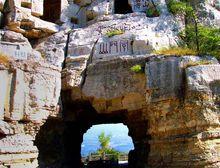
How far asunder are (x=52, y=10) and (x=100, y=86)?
7.58 m

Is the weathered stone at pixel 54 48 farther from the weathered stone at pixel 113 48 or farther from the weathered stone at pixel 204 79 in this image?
the weathered stone at pixel 204 79

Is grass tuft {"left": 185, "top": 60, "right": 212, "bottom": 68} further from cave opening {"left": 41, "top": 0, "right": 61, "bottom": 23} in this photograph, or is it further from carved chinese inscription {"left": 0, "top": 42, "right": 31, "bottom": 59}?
cave opening {"left": 41, "top": 0, "right": 61, "bottom": 23}

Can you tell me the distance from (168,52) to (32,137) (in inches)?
232

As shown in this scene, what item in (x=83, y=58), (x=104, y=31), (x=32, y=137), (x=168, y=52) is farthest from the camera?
(x=104, y=31)

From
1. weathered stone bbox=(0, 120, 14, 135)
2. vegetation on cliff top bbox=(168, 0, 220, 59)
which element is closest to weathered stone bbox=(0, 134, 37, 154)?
weathered stone bbox=(0, 120, 14, 135)

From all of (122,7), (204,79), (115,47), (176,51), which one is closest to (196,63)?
(204,79)

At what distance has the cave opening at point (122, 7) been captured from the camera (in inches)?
733

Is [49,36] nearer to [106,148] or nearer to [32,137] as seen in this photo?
[32,137]

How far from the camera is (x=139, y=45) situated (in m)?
14.3

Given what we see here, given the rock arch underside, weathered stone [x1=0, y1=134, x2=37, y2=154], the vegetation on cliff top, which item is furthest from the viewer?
the vegetation on cliff top

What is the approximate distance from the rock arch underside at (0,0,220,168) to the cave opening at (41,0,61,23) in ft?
0.28

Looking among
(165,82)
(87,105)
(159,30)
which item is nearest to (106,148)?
(87,105)

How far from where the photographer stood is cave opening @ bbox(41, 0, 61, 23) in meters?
18.9

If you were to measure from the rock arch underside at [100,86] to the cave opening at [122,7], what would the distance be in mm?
76
